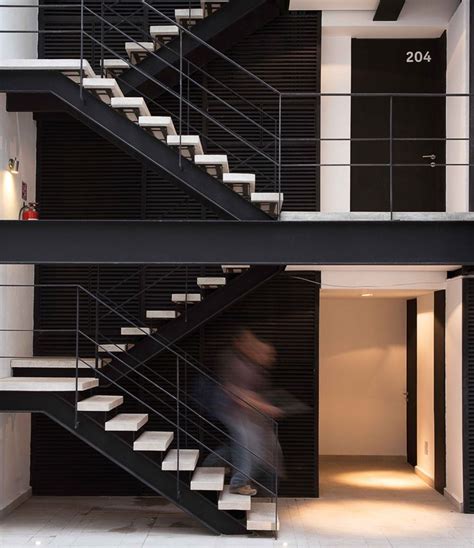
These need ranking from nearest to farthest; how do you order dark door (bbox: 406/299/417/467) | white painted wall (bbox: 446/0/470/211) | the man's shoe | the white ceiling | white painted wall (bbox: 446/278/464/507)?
the man's shoe → white painted wall (bbox: 446/0/470/211) → white painted wall (bbox: 446/278/464/507) → the white ceiling → dark door (bbox: 406/299/417/467)

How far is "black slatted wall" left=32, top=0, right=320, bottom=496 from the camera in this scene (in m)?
8.78

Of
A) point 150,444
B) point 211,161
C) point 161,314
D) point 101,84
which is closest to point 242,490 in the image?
point 150,444

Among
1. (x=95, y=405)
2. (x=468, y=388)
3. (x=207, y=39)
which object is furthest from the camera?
(x=207, y=39)

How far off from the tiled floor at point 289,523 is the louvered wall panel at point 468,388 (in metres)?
0.34

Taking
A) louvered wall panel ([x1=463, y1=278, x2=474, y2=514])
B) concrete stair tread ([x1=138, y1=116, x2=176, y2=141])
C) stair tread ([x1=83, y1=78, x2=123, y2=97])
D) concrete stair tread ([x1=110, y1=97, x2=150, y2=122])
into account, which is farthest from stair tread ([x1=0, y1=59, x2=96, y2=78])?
louvered wall panel ([x1=463, y1=278, x2=474, y2=514])

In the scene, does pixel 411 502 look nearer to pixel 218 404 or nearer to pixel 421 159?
pixel 218 404

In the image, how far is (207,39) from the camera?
27.5ft

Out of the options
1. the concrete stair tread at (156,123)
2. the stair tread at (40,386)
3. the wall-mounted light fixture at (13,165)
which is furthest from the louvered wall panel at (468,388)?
the wall-mounted light fixture at (13,165)

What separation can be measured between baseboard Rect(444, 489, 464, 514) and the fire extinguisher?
4648 millimetres

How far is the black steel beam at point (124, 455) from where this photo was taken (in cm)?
695

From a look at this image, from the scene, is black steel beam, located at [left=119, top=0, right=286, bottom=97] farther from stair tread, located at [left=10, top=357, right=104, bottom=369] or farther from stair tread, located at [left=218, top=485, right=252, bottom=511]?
stair tread, located at [left=218, top=485, right=252, bottom=511]

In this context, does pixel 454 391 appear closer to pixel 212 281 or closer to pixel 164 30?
pixel 212 281

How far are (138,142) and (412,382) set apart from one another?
19.0ft

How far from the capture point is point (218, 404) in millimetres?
8734
